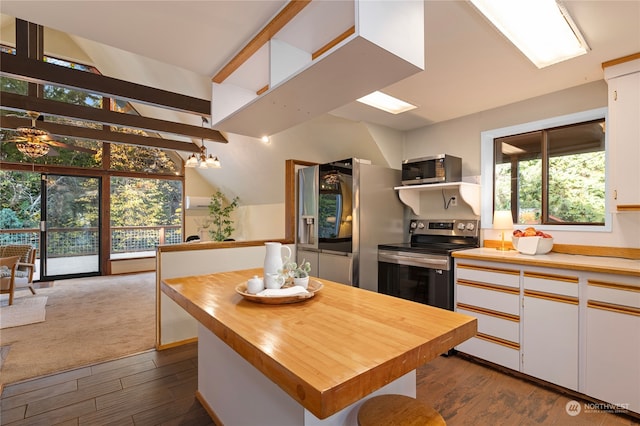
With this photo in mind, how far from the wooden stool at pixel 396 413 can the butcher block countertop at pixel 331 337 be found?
27 centimetres

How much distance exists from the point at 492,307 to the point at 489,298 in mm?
72

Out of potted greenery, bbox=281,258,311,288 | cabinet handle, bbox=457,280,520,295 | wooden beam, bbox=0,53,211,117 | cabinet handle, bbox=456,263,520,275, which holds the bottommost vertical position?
cabinet handle, bbox=457,280,520,295

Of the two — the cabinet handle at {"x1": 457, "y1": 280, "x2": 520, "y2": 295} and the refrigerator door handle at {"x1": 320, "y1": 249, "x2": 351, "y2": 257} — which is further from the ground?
the refrigerator door handle at {"x1": 320, "y1": 249, "x2": 351, "y2": 257}

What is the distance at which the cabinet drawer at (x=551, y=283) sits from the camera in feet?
6.80

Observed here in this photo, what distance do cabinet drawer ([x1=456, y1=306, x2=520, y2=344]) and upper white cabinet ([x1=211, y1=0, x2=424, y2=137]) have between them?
7.01 feet

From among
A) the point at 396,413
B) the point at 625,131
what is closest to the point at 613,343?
the point at 625,131

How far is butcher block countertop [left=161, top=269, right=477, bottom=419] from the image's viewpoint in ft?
2.36

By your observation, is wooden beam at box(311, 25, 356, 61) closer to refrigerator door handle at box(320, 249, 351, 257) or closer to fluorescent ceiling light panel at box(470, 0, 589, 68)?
fluorescent ceiling light panel at box(470, 0, 589, 68)

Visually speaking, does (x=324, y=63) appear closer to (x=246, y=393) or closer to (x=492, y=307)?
(x=246, y=393)

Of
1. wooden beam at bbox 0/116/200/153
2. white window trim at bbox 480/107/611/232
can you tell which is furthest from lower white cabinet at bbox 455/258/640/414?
wooden beam at bbox 0/116/200/153

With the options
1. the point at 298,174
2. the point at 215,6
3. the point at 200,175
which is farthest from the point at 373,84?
the point at 200,175

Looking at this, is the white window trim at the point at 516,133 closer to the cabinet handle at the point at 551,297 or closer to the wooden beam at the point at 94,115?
the cabinet handle at the point at 551,297

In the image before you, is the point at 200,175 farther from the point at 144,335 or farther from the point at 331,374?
the point at 331,374

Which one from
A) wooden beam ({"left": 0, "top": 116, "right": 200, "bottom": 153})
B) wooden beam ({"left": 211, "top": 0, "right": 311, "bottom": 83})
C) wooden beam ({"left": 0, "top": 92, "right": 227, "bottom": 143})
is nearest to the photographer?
wooden beam ({"left": 211, "top": 0, "right": 311, "bottom": 83})
